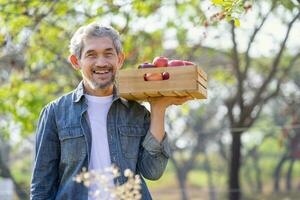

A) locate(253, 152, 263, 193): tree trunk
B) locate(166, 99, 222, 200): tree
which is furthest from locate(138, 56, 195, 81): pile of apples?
locate(253, 152, 263, 193): tree trunk

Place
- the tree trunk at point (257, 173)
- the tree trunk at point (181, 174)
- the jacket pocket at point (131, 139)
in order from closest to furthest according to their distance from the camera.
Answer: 1. the jacket pocket at point (131, 139)
2. the tree trunk at point (257, 173)
3. the tree trunk at point (181, 174)

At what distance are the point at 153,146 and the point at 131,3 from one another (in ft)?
8.00

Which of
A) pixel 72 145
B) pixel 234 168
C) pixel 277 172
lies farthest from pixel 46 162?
pixel 277 172

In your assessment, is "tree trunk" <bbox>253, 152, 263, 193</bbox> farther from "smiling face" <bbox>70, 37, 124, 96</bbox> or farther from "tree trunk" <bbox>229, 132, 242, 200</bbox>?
"smiling face" <bbox>70, 37, 124, 96</bbox>

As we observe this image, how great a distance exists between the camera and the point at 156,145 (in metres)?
3.24

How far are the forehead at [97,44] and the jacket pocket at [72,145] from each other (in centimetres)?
38

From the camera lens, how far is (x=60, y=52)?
797 centimetres

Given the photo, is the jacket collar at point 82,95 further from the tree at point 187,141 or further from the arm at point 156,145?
the tree at point 187,141

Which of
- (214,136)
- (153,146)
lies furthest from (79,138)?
(214,136)

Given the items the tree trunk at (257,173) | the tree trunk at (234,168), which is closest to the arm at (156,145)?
the tree trunk at (234,168)

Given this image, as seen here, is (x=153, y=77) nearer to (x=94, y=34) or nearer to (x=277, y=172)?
(x=94, y=34)

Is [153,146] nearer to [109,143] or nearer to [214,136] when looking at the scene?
[109,143]

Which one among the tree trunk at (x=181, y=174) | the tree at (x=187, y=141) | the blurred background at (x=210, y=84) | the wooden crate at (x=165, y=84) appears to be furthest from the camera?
the tree trunk at (x=181, y=174)

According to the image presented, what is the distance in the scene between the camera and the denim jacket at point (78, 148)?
3.24m
